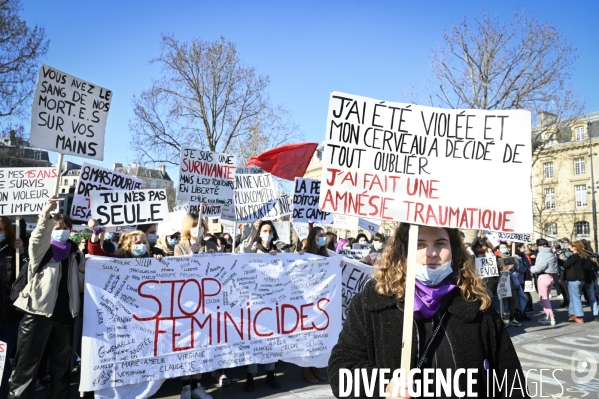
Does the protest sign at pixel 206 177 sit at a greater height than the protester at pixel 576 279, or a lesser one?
greater

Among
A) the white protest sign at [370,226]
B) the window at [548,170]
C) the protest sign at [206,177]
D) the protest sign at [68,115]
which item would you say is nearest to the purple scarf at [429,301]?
the protest sign at [68,115]

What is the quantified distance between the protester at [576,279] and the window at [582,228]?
150ft

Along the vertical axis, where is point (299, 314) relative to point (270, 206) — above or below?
below

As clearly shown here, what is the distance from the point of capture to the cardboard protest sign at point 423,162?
8.28 ft

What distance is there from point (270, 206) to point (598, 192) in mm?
51041

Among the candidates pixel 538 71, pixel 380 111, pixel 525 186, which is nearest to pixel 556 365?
pixel 525 186

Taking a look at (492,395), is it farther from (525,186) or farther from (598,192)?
(598,192)

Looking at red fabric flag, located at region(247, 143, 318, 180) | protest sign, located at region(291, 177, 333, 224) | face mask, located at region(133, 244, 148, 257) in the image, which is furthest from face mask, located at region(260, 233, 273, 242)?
face mask, located at region(133, 244, 148, 257)

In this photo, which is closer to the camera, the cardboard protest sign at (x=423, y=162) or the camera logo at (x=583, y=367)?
the cardboard protest sign at (x=423, y=162)

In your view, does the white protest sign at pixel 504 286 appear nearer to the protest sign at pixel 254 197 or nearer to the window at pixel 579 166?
the protest sign at pixel 254 197

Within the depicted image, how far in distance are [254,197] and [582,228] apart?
53228mm

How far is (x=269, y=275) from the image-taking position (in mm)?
5836

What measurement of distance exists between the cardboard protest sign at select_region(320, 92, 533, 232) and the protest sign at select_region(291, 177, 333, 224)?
512cm

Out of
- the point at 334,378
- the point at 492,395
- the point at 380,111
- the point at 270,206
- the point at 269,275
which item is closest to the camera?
the point at 492,395
